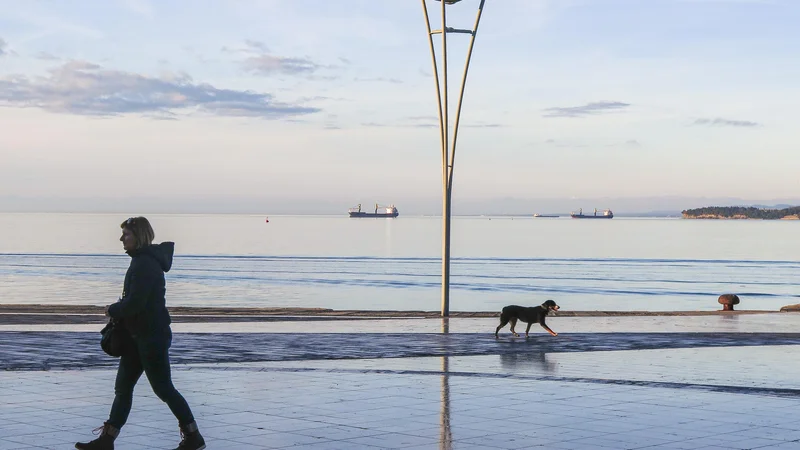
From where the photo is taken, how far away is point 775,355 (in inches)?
606

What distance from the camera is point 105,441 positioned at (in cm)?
→ 756

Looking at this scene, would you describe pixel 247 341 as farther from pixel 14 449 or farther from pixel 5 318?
pixel 14 449

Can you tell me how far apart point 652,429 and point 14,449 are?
489cm

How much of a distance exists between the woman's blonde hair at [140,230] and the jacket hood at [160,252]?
0.13ft

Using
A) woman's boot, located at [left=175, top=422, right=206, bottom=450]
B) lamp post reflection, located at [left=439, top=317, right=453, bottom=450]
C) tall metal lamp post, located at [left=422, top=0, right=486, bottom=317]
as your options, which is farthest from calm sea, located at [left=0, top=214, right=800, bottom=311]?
woman's boot, located at [left=175, top=422, right=206, bottom=450]

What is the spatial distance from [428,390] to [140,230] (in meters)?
4.61

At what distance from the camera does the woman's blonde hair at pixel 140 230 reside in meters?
7.52

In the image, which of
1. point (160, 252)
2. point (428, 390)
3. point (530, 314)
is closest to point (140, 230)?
point (160, 252)

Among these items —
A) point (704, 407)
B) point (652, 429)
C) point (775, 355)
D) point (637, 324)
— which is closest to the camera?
point (652, 429)

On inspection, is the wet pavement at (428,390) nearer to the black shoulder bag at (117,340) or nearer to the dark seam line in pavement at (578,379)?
the dark seam line in pavement at (578,379)

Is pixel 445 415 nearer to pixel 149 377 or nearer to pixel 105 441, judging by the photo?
pixel 149 377

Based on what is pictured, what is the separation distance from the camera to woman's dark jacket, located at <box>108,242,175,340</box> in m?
7.46

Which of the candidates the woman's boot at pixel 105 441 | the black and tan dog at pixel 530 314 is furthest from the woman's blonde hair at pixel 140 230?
the black and tan dog at pixel 530 314

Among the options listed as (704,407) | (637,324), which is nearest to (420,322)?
(637,324)
